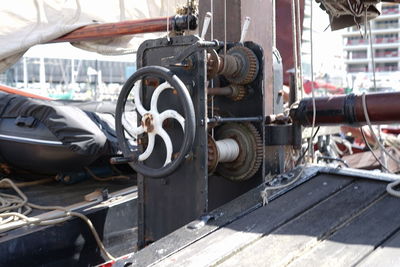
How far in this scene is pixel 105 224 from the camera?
3.13 meters

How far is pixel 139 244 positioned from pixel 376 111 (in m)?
1.44

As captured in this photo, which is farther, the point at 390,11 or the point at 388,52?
the point at 388,52

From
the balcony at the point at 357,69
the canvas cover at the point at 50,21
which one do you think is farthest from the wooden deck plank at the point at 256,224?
the balcony at the point at 357,69

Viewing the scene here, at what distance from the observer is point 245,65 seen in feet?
9.21

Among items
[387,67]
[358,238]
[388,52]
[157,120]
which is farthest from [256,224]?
[388,52]

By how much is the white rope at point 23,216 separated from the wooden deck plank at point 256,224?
1.08 meters

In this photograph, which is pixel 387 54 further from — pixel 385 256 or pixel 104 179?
pixel 385 256

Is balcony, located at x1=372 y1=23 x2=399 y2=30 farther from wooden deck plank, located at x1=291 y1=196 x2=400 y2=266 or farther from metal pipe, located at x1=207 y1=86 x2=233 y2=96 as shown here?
wooden deck plank, located at x1=291 y1=196 x2=400 y2=266

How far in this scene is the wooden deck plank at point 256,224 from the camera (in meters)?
1.96

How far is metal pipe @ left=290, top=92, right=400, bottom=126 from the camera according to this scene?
2.61 metres

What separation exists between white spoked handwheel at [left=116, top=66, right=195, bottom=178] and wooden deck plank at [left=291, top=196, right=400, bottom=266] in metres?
0.72

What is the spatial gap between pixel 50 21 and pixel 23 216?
218 cm

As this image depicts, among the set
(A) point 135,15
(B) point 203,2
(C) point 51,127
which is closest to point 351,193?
(B) point 203,2

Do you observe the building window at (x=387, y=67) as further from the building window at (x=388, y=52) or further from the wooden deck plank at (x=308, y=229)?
the wooden deck plank at (x=308, y=229)
